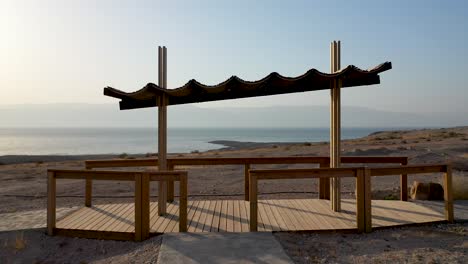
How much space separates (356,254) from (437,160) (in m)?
12.6

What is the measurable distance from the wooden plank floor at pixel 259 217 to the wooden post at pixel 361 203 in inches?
6.7

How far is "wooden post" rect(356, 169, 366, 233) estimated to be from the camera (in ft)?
21.2

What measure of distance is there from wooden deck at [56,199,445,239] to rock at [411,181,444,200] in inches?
30.2

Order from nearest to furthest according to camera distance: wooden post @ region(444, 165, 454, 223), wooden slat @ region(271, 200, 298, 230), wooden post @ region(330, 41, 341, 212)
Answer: wooden slat @ region(271, 200, 298, 230)
wooden post @ region(444, 165, 454, 223)
wooden post @ region(330, 41, 341, 212)

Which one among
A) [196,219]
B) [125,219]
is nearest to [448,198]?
[196,219]

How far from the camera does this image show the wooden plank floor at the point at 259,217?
6578 mm

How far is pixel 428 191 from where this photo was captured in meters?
9.02

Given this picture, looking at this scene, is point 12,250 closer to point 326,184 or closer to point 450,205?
point 326,184

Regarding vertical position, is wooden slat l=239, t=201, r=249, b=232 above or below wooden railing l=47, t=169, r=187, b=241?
below

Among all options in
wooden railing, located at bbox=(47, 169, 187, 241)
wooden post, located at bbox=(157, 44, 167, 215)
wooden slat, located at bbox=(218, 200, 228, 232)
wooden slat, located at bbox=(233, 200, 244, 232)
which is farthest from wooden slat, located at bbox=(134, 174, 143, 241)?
wooden slat, located at bbox=(233, 200, 244, 232)

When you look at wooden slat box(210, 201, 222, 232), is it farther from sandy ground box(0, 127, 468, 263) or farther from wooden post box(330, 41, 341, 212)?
wooden post box(330, 41, 341, 212)

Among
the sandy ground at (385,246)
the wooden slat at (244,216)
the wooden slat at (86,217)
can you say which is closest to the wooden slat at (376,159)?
the sandy ground at (385,246)

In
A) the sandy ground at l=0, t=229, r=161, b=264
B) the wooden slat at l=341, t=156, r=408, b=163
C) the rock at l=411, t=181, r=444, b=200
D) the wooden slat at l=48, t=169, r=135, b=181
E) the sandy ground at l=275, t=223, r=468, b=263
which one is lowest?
the sandy ground at l=0, t=229, r=161, b=264

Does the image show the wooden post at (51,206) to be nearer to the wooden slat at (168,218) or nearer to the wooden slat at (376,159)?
the wooden slat at (168,218)
